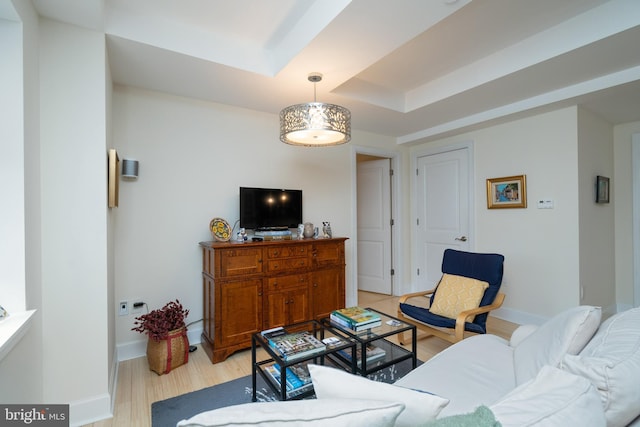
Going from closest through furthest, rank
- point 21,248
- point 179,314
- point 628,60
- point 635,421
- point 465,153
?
point 635,421 < point 21,248 < point 628,60 < point 179,314 < point 465,153

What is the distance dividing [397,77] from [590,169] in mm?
2362

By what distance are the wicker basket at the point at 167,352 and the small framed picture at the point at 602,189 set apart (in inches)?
179

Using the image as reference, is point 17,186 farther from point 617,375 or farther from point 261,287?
point 617,375

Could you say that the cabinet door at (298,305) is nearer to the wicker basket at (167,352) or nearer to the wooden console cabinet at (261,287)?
the wooden console cabinet at (261,287)

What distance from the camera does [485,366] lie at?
1568 millimetres

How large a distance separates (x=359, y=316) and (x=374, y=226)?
8.88 ft

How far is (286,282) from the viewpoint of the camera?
2.88 meters

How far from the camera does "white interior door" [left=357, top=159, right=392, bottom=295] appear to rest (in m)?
4.62

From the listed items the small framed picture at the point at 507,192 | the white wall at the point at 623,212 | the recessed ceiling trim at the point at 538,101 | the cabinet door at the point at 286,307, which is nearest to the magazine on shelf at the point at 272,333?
the cabinet door at the point at 286,307

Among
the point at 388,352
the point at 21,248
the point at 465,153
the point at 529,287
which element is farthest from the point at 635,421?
the point at 465,153

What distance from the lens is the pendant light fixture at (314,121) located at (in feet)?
6.53

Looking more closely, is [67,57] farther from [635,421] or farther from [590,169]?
[590,169]

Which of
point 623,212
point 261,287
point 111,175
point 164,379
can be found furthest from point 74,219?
point 623,212

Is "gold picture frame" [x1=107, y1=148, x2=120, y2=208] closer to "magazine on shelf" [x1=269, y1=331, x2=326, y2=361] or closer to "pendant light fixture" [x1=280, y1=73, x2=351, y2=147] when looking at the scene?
"pendant light fixture" [x1=280, y1=73, x2=351, y2=147]
